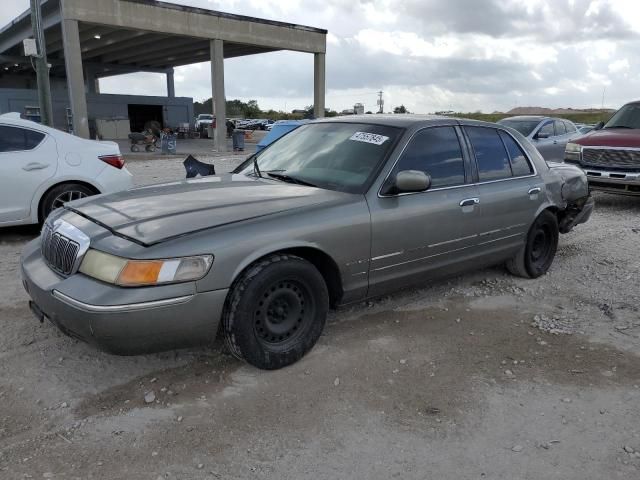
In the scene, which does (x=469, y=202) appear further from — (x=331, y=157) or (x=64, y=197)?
(x=64, y=197)

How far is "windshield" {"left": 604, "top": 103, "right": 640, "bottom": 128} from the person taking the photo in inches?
386

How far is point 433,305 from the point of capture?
457cm

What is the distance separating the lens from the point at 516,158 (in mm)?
4973

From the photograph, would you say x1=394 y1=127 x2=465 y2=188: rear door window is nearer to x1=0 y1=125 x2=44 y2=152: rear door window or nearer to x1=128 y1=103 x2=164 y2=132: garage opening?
x1=0 y1=125 x2=44 y2=152: rear door window

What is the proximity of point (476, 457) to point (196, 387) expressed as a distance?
1612 millimetres

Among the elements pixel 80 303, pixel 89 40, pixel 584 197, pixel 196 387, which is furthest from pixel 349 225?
pixel 89 40

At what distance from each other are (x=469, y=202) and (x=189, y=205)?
2.23m

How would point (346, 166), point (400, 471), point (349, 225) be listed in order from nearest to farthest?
point (400, 471)
point (349, 225)
point (346, 166)

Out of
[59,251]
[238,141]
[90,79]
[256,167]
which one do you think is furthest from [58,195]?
[90,79]

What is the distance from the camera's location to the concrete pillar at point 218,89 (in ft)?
75.0

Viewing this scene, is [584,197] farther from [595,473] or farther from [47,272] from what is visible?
[47,272]

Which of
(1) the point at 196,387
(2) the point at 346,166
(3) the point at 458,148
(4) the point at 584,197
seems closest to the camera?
(1) the point at 196,387

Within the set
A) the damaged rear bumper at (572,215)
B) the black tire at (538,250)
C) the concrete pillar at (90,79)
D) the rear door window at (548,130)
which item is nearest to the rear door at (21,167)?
the black tire at (538,250)

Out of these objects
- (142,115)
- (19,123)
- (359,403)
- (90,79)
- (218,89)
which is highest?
(90,79)
